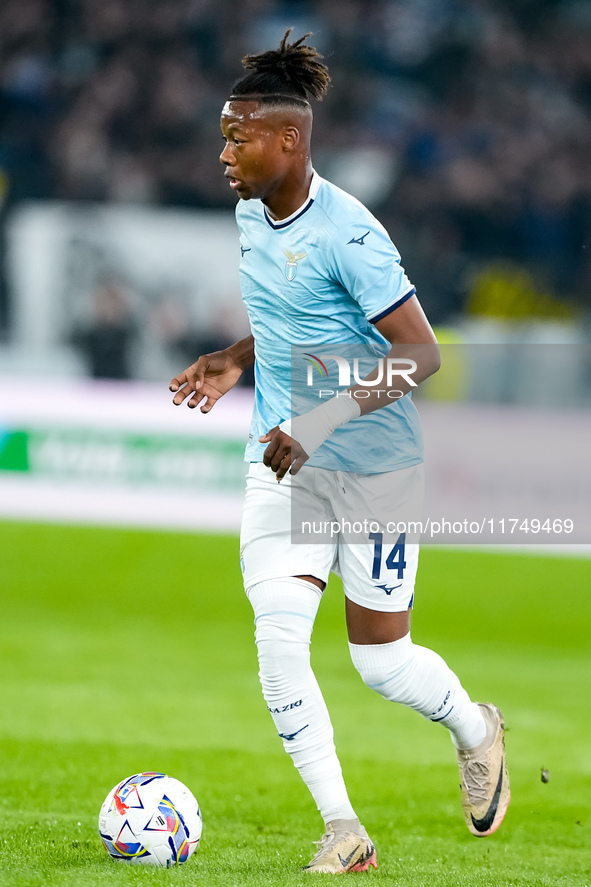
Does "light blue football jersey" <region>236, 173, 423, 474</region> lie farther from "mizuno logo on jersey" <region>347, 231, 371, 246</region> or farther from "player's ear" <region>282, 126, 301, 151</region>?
"player's ear" <region>282, 126, 301, 151</region>

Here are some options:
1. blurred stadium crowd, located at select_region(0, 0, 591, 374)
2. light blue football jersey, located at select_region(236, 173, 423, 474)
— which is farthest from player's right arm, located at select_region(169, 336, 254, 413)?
blurred stadium crowd, located at select_region(0, 0, 591, 374)

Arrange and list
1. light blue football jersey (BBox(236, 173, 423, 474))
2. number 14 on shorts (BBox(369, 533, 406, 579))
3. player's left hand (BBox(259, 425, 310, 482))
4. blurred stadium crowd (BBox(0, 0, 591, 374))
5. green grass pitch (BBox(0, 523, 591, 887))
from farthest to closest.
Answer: blurred stadium crowd (BBox(0, 0, 591, 374)), green grass pitch (BBox(0, 523, 591, 887)), number 14 on shorts (BBox(369, 533, 406, 579)), light blue football jersey (BBox(236, 173, 423, 474)), player's left hand (BBox(259, 425, 310, 482))

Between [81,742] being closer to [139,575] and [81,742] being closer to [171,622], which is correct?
[171,622]

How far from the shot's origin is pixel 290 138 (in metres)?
3.94

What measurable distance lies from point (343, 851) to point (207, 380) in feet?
5.39

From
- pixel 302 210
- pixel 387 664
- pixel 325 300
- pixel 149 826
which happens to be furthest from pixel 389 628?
pixel 302 210

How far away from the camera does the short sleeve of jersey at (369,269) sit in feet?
12.5

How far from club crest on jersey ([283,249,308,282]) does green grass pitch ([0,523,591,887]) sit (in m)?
Result: 1.84

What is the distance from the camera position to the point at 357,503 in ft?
13.6

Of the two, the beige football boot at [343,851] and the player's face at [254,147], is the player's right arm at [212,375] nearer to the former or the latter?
the player's face at [254,147]

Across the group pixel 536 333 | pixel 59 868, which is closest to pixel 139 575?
pixel 536 333

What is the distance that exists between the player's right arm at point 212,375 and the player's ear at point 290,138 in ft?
2.46

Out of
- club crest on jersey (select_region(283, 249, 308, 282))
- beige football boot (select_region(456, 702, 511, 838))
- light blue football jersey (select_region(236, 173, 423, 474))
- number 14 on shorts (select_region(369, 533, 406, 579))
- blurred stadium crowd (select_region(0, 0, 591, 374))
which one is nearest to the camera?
light blue football jersey (select_region(236, 173, 423, 474))

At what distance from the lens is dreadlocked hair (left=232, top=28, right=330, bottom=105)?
3926 millimetres
